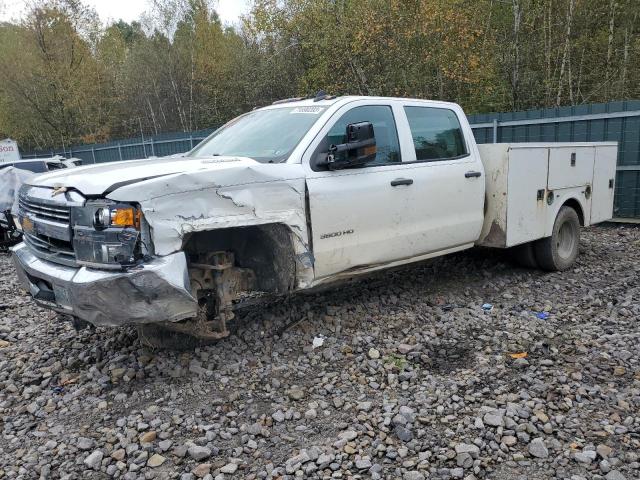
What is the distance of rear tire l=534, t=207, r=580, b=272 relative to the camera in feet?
20.7

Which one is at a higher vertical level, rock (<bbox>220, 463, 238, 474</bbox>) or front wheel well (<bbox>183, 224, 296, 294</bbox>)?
front wheel well (<bbox>183, 224, 296, 294</bbox>)

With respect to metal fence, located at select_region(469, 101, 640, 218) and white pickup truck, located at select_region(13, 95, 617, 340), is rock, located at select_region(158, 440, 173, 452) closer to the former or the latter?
white pickup truck, located at select_region(13, 95, 617, 340)

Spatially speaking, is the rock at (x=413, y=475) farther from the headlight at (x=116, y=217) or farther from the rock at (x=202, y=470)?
the headlight at (x=116, y=217)

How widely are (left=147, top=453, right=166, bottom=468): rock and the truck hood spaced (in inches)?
63.3

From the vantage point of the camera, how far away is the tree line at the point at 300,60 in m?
15.1

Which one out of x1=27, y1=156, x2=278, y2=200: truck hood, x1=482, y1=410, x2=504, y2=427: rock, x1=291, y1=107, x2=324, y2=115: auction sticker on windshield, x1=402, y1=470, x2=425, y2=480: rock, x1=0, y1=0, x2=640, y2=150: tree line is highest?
x1=0, y1=0, x2=640, y2=150: tree line

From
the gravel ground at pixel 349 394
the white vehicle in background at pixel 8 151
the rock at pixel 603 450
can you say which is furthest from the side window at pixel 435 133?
the white vehicle in background at pixel 8 151

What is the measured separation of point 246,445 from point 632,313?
3.72m

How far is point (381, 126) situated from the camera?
16.0 ft

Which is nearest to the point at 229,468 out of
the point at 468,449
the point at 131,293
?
the point at 131,293

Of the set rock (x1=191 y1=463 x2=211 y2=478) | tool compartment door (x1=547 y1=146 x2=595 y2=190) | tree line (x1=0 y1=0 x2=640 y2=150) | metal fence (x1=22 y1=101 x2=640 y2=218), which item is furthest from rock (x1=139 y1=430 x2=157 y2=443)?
tree line (x1=0 y1=0 x2=640 y2=150)

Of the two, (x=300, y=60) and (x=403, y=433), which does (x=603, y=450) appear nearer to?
(x=403, y=433)

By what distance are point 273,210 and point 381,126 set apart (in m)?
1.54

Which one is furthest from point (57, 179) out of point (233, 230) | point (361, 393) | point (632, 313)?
point (632, 313)
